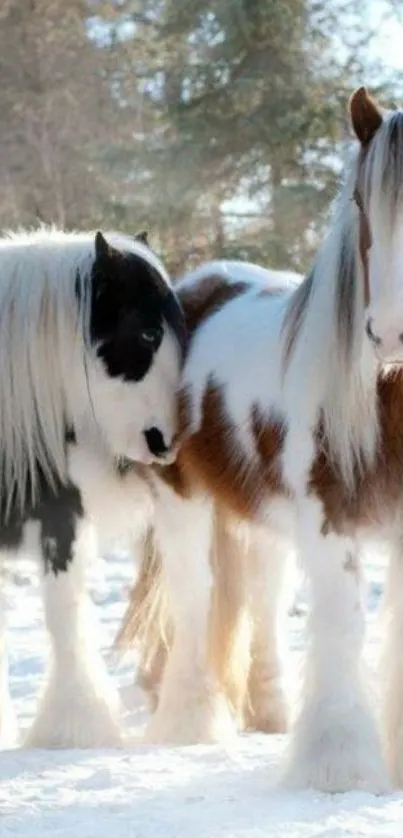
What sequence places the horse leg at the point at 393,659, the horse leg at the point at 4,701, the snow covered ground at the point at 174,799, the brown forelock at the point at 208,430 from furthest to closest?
the horse leg at the point at 4,701 → the brown forelock at the point at 208,430 → the horse leg at the point at 393,659 → the snow covered ground at the point at 174,799

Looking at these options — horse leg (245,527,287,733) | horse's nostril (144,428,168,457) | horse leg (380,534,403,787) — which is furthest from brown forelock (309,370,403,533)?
horse leg (245,527,287,733)

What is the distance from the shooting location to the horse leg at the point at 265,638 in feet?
14.6

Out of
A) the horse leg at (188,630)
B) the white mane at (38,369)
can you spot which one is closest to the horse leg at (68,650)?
the white mane at (38,369)

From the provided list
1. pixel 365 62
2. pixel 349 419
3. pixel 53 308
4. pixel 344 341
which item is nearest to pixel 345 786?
pixel 349 419

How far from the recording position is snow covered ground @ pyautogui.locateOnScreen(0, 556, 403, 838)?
8.83 ft

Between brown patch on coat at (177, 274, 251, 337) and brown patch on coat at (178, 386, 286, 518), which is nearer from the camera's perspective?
brown patch on coat at (178, 386, 286, 518)

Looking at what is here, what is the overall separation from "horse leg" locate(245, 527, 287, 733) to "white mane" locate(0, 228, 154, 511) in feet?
3.03

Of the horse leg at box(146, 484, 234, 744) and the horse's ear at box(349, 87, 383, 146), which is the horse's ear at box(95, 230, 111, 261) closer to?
the horse leg at box(146, 484, 234, 744)

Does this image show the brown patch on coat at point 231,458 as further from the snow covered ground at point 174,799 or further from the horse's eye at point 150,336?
the snow covered ground at point 174,799

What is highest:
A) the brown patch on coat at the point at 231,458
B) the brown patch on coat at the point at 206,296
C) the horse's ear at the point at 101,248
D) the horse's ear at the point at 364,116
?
the horse's ear at the point at 364,116

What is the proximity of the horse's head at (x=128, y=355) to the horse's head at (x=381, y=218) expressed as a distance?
1083mm

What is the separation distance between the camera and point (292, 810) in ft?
9.52

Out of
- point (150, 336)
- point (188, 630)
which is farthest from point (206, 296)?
point (188, 630)

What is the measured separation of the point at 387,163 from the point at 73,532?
5.27ft
